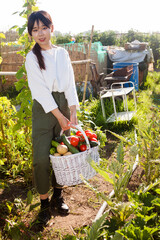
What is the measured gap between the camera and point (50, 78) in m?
2.01

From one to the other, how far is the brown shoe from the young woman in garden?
13mm

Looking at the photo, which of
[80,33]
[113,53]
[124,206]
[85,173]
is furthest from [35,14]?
[80,33]

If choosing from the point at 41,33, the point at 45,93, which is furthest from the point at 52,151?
the point at 41,33

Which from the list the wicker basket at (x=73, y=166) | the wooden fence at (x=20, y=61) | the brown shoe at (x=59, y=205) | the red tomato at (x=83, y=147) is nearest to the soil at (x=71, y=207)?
the brown shoe at (x=59, y=205)

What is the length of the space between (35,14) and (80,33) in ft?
55.7

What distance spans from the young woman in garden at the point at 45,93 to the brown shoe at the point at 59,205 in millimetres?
13

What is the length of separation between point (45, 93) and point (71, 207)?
1.16m

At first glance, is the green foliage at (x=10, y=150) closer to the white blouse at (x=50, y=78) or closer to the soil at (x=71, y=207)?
the soil at (x=71, y=207)

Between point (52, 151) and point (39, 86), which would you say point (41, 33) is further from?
point (52, 151)

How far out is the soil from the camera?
2.08 meters

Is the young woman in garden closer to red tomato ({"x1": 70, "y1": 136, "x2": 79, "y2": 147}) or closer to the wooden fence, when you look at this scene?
red tomato ({"x1": 70, "y1": 136, "x2": 79, "y2": 147})

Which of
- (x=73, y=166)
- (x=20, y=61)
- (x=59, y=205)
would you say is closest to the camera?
(x=73, y=166)

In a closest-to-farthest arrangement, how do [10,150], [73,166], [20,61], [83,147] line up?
[73,166] → [83,147] → [10,150] → [20,61]

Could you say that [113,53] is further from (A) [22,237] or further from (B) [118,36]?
(B) [118,36]
